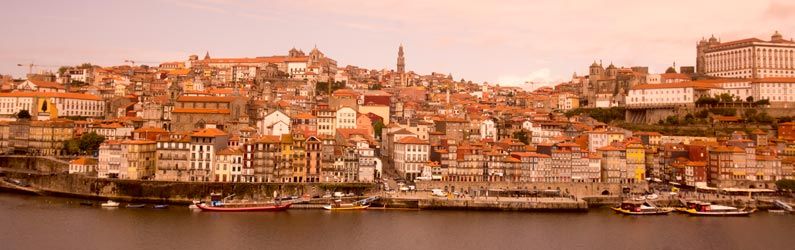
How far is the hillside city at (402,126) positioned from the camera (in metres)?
46.5

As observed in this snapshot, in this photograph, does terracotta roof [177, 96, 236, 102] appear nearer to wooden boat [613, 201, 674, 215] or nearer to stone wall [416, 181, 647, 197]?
stone wall [416, 181, 647, 197]

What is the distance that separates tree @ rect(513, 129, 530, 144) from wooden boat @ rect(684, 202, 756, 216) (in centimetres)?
1774

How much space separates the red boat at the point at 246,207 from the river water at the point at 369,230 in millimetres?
837

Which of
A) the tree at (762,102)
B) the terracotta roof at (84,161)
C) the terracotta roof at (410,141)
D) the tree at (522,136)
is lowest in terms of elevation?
the terracotta roof at (84,161)

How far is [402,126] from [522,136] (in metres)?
9.73

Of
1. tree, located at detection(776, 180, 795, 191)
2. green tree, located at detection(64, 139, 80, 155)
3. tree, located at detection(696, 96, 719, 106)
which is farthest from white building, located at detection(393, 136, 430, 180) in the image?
tree, located at detection(696, 96, 719, 106)

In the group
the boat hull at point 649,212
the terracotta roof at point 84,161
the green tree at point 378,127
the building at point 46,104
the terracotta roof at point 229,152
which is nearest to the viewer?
the boat hull at point 649,212

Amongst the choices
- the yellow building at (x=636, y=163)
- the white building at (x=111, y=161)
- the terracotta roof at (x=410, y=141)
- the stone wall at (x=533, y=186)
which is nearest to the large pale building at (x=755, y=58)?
the yellow building at (x=636, y=163)

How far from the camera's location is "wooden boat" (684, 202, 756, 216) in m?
42.3

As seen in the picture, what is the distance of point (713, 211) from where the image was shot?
42.5m

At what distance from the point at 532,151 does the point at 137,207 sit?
2332cm

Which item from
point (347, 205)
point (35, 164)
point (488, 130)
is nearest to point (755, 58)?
point (488, 130)

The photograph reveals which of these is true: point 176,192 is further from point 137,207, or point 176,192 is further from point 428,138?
point 428,138

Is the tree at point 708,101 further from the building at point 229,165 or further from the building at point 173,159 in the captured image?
the building at point 173,159
